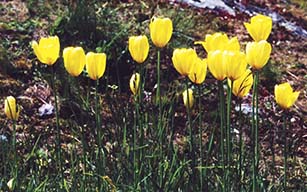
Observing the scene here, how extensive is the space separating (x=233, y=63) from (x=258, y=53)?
13 cm

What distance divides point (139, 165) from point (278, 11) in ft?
18.4

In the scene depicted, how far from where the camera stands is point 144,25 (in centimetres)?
670

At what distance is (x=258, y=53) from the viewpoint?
2.71m

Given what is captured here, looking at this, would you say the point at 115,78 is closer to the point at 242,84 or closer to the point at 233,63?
the point at 242,84

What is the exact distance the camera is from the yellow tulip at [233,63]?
8.66 ft

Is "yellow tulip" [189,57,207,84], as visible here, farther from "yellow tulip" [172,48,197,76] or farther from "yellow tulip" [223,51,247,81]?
"yellow tulip" [223,51,247,81]

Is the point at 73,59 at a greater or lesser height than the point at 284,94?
greater

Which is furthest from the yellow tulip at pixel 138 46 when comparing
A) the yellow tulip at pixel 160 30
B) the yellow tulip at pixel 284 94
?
the yellow tulip at pixel 284 94

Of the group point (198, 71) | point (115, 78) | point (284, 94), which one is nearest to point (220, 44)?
point (198, 71)

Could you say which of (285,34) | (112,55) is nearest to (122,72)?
(112,55)

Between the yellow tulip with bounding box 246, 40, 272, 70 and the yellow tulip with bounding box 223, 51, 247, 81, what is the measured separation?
5cm

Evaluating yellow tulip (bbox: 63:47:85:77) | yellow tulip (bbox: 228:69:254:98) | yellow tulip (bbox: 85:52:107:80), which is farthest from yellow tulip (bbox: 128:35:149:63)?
yellow tulip (bbox: 228:69:254:98)

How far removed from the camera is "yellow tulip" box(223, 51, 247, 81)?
8.66 ft

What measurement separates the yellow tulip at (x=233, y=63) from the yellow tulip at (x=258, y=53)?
0.18 ft
